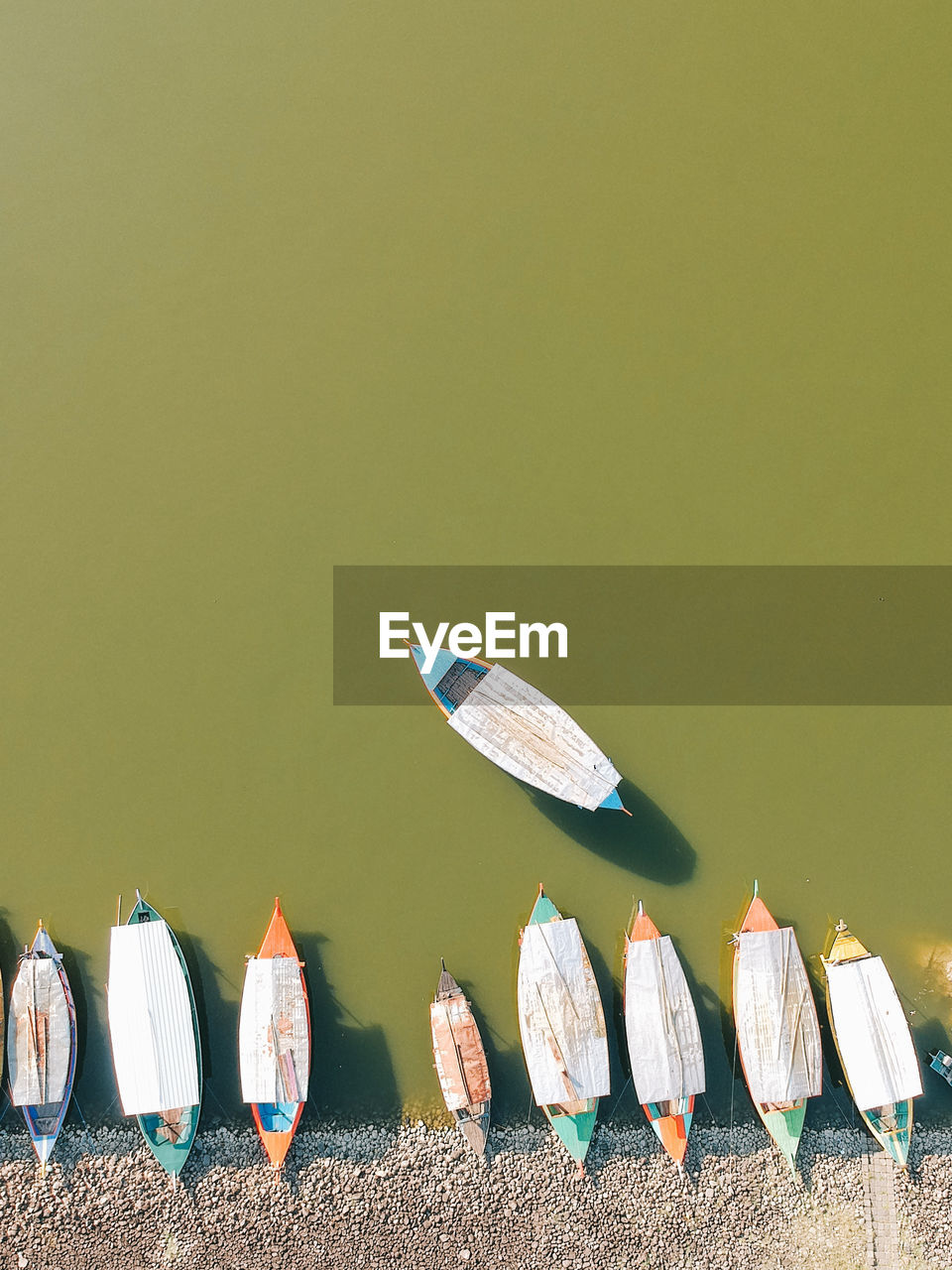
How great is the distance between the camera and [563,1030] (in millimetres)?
11227

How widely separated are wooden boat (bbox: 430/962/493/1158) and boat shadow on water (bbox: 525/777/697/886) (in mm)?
2820

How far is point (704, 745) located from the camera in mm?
11859

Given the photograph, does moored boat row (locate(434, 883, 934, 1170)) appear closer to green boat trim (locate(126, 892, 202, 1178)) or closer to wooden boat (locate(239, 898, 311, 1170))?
wooden boat (locate(239, 898, 311, 1170))

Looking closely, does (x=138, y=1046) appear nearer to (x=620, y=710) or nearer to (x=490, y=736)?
(x=490, y=736)

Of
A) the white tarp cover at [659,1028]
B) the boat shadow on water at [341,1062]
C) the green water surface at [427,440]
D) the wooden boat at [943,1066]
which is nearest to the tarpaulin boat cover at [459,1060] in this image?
the green water surface at [427,440]

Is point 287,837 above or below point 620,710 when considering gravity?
below

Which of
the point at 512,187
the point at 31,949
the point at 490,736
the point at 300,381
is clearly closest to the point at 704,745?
the point at 490,736

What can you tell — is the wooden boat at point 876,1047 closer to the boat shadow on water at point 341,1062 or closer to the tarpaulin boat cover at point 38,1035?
the boat shadow on water at point 341,1062

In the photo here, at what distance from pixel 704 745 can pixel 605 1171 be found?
6.16m

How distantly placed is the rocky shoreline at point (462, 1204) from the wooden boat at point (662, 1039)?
612 mm

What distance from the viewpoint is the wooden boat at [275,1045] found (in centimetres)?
1115

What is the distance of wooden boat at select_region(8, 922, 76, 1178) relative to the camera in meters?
11.2

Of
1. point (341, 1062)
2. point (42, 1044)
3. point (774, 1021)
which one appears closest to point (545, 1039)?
point (341, 1062)

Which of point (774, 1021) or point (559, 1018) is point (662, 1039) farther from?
point (774, 1021)
